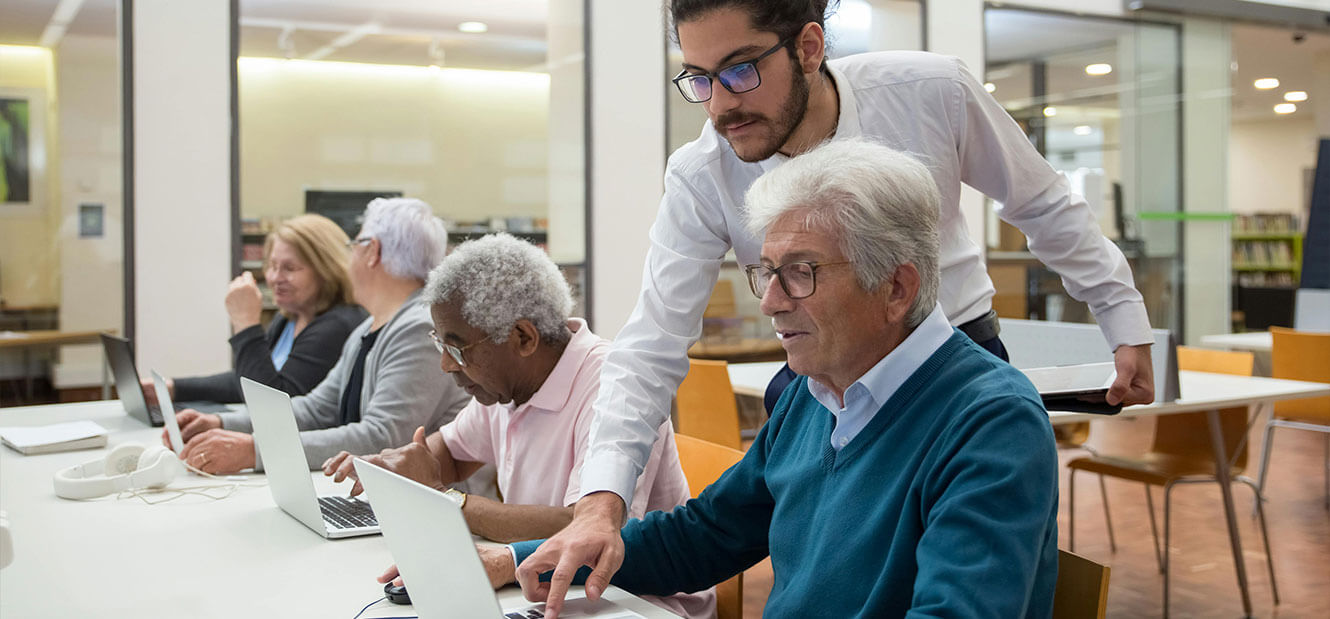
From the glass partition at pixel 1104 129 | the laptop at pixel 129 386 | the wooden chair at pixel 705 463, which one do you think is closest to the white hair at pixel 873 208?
the wooden chair at pixel 705 463

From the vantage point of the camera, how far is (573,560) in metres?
1.39

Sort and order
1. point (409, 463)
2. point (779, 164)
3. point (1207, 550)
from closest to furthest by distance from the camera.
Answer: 1. point (779, 164)
2. point (409, 463)
3. point (1207, 550)

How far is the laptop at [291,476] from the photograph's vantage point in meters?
1.91

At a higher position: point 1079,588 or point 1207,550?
point 1079,588

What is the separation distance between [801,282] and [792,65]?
479 mm

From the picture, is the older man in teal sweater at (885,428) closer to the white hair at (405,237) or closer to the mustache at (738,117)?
the mustache at (738,117)

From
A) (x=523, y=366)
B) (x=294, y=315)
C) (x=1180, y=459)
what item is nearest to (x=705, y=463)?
(x=523, y=366)

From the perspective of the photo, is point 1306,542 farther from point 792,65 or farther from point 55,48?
point 55,48

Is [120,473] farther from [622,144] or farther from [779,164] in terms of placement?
[622,144]

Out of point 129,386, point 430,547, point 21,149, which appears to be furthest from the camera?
point 21,149

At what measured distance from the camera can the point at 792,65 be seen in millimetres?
1678

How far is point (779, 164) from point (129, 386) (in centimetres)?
260

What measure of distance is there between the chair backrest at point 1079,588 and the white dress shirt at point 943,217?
596mm

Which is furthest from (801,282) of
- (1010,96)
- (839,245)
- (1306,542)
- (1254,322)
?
(1254,322)
